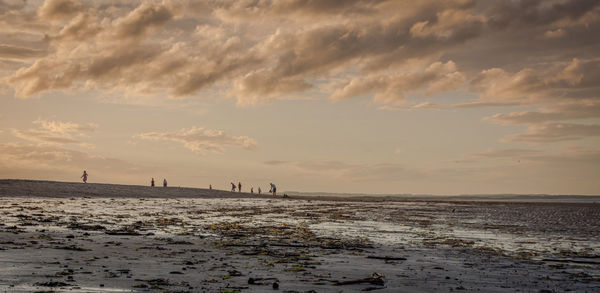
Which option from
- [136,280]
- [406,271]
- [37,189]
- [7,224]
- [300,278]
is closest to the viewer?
[136,280]

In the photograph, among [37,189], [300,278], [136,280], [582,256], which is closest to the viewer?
[136,280]

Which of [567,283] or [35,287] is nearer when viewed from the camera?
[35,287]

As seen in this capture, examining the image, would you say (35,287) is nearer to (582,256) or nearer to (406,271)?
(406,271)

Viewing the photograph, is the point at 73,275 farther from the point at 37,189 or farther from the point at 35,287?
the point at 37,189

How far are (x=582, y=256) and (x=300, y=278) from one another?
9075 mm

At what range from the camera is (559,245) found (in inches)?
619

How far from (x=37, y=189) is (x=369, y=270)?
48.9 m

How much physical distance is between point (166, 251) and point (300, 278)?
4.89 m

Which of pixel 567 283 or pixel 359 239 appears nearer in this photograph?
pixel 567 283

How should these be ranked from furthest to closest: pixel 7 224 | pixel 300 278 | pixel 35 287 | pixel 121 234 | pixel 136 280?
pixel 7 224
pixel 121 234
pixel 300 278
pixel 136 280
pixel 35 287

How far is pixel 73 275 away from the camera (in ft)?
28.0

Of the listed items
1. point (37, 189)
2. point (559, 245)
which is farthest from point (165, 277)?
point (37, 189)

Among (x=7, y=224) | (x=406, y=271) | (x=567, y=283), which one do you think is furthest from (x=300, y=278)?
(x=7, y=224)

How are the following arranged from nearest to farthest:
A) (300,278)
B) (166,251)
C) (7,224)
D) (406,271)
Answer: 1. (300,278)
2. (406,271)
3. (166,251)
4. (7,224)
